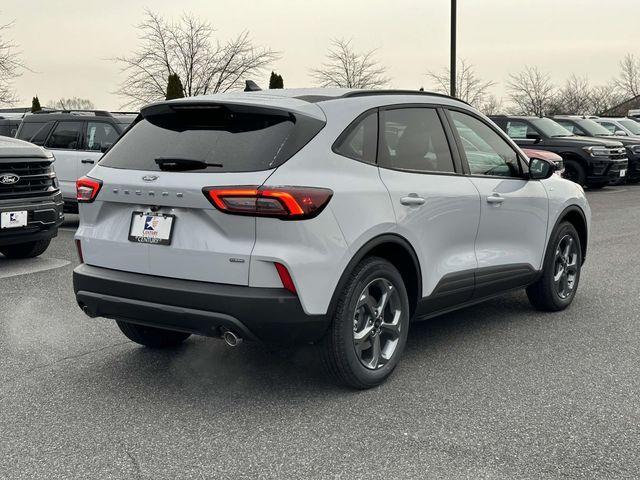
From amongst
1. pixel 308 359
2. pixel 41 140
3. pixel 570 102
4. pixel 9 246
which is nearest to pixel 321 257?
pixel 308 359

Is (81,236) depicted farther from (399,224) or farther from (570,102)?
(570,102)

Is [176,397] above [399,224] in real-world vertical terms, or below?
below

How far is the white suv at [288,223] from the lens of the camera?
12.8 feet

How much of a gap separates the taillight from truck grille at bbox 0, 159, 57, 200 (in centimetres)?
510

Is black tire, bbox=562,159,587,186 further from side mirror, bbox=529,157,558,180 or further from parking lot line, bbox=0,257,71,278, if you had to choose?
side mirror, bbox=529,157,558,180

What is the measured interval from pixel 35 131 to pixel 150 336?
873 centimetres

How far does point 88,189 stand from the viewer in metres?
4.48

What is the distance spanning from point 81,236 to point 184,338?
1.19 metres

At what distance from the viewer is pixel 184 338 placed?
5.40 m

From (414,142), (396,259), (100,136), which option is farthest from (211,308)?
A: (100,136)

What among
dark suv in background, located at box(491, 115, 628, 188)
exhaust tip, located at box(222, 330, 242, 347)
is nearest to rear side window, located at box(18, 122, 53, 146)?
exhaust tip, located at box(222, 330, 242, 347)

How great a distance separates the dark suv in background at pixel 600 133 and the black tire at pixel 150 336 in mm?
17612

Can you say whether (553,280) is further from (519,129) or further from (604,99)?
(604,99)

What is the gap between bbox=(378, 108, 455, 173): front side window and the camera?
4.61 meters
